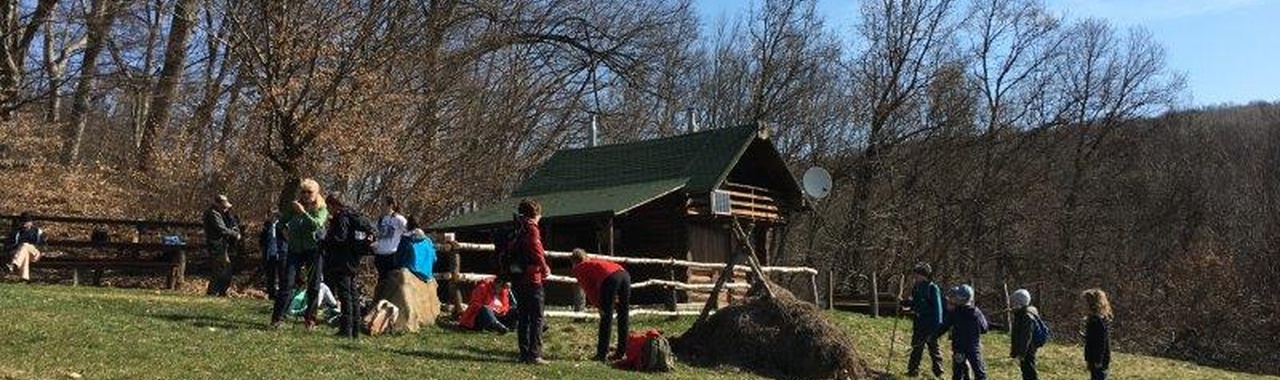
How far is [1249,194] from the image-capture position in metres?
56.5

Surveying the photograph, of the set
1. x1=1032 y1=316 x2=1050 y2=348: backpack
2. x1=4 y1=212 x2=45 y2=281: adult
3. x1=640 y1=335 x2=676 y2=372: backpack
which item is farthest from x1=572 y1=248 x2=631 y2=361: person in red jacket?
x1=4 y1=212 x2=45 y2=281: adult

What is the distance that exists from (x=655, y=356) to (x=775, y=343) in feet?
7.88

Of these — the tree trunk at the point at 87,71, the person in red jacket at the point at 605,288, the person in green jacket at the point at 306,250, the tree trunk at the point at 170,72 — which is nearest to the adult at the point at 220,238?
the person in green jacket at the point at 306,250

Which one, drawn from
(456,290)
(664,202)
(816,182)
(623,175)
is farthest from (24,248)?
(816,182)

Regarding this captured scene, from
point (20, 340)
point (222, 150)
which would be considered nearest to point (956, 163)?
point (222, 150)

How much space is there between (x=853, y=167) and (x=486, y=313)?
1281 inches

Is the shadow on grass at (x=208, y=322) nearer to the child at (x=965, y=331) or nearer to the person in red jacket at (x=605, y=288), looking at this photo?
the person in red jacket at (x=605, y=288)

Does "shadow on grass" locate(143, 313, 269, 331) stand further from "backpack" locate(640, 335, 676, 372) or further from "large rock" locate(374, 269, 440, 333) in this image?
"backpack" locate(640, 335, 676, 372)

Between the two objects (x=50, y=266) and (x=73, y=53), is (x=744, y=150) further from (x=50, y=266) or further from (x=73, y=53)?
(x=73, y=53)

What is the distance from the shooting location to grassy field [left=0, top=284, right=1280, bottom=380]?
33.4ft

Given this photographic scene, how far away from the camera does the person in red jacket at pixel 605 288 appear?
13.1 metres

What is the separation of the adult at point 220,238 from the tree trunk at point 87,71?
12.5 metres

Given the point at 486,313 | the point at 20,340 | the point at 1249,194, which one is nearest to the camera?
the point at 20,340

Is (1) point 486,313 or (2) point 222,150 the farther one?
(2) point 222,150
